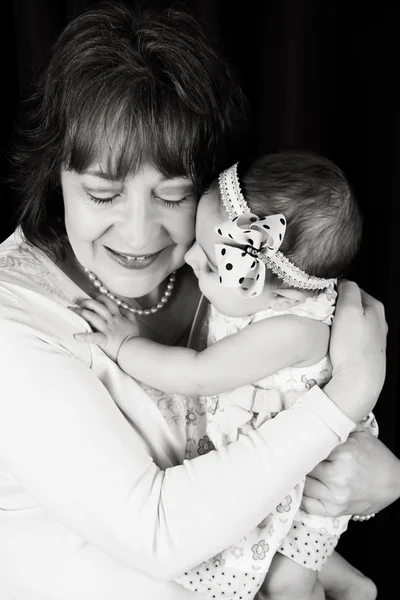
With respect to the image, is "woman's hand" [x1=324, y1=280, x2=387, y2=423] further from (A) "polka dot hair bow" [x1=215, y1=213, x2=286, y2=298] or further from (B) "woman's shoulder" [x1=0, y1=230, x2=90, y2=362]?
(B) "woman's shoulder" [x1=0, y1=230, x2=90, y2=362]

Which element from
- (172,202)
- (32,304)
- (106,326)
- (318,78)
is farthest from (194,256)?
(318,78)

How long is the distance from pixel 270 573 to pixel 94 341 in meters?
0.57

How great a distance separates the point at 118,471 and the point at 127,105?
611 mm

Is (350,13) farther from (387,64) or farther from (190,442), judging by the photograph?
(190,442)

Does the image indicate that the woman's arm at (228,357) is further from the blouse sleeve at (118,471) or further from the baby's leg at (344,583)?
the baby's leg at (344,583)

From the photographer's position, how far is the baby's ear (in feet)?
4.49

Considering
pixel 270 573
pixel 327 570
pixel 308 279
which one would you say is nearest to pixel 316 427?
pixel 308 279

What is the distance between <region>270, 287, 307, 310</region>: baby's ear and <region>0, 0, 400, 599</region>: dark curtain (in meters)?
0.70

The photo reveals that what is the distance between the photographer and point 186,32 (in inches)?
56.8

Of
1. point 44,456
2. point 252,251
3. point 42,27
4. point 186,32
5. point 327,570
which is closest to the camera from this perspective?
point 44,456

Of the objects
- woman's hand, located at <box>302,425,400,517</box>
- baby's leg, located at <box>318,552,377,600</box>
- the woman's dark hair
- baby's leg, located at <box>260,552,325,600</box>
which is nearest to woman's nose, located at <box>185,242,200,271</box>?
the woman's dark hair

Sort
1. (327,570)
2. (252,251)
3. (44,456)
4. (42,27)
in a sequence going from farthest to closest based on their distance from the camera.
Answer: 1. (42,27)
2. (327,570)
3. (252,251)
4. (44,456)

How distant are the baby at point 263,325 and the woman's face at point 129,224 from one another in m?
0.05

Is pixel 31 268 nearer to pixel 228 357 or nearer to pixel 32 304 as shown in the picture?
pixel 32 304
